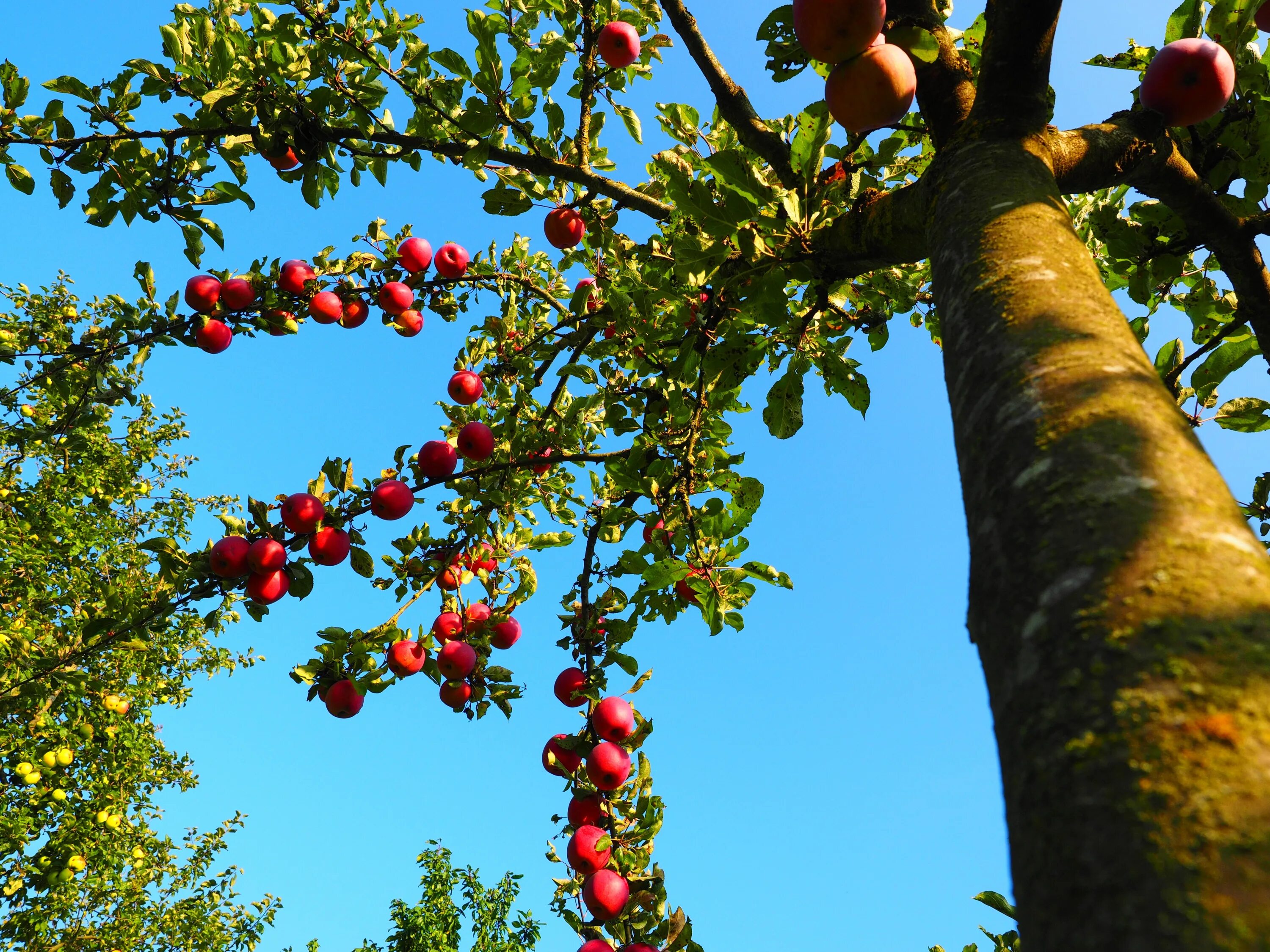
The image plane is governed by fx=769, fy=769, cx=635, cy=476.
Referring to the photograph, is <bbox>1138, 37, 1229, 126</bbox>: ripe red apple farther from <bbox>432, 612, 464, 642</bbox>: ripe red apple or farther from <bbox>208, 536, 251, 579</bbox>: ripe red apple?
<bbox>208, 536, 251, 579</bbox>: ripe red apple

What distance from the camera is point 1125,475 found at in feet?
2.43

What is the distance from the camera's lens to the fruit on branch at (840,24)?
5.83ft

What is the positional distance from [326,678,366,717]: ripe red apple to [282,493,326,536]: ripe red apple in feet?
2.04

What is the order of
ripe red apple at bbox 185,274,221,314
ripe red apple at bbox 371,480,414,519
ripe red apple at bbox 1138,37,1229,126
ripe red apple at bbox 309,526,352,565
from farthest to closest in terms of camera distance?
ripe red apple at bbox 185,274,221,314, ripe red apple at bbox 371,480,414,519, ripe red apple at bbox 309,526,352,565, ripe red apple at bbox 1138,37,1229,126

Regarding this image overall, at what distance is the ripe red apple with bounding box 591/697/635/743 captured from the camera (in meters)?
2.91

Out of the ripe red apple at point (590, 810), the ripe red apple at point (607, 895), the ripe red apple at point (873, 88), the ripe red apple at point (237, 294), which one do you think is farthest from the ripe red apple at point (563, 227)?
the ripe red apple at point (607, 895)

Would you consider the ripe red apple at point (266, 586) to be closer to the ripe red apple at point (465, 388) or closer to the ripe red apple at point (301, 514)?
the ripe red apple at point (301, 514)

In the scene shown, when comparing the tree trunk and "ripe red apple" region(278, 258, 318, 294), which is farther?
"ripe red apple" region(278, 258, 318, 294)

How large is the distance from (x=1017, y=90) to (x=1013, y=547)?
1243 mm

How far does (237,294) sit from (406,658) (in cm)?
200

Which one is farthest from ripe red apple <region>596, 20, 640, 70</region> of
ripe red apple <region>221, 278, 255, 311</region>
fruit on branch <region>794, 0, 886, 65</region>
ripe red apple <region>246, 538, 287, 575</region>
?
ripe red apple <region>246, 538, 287, 575</region>

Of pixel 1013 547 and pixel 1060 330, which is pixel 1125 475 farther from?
pixel 1060 330

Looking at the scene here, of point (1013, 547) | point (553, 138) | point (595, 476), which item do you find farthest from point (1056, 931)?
point (595, 476)

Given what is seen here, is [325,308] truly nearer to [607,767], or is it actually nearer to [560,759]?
[560,759]
